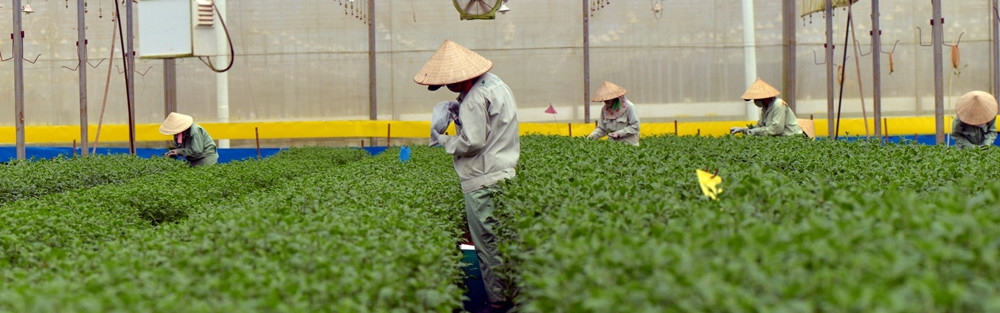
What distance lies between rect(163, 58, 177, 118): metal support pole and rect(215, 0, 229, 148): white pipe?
59.7 inches

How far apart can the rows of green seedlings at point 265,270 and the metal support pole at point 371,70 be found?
19235 mm

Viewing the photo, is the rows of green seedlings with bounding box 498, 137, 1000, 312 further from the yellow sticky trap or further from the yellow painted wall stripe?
the yellow painted wall stripe

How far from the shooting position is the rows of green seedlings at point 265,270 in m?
2.85

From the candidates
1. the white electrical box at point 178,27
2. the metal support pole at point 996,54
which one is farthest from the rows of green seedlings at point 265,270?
the metal support pole at point 996,54

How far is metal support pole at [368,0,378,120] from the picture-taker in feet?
79.7

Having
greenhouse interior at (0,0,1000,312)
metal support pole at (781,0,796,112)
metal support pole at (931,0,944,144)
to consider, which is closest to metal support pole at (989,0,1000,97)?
greenhouse interior at (0,0,1000,312)

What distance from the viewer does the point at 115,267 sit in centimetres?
338

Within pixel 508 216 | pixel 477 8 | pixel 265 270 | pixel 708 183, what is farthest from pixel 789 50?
pixel 265 270

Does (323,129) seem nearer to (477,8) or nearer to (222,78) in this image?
(222,78)

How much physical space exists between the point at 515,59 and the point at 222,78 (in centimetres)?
747

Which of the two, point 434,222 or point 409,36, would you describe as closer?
point 434,222

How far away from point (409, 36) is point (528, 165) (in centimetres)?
1807

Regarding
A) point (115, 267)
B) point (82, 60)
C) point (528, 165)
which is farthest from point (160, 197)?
point (82, 60)

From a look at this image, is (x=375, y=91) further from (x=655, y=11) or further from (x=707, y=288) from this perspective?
(x=707, y=288)
